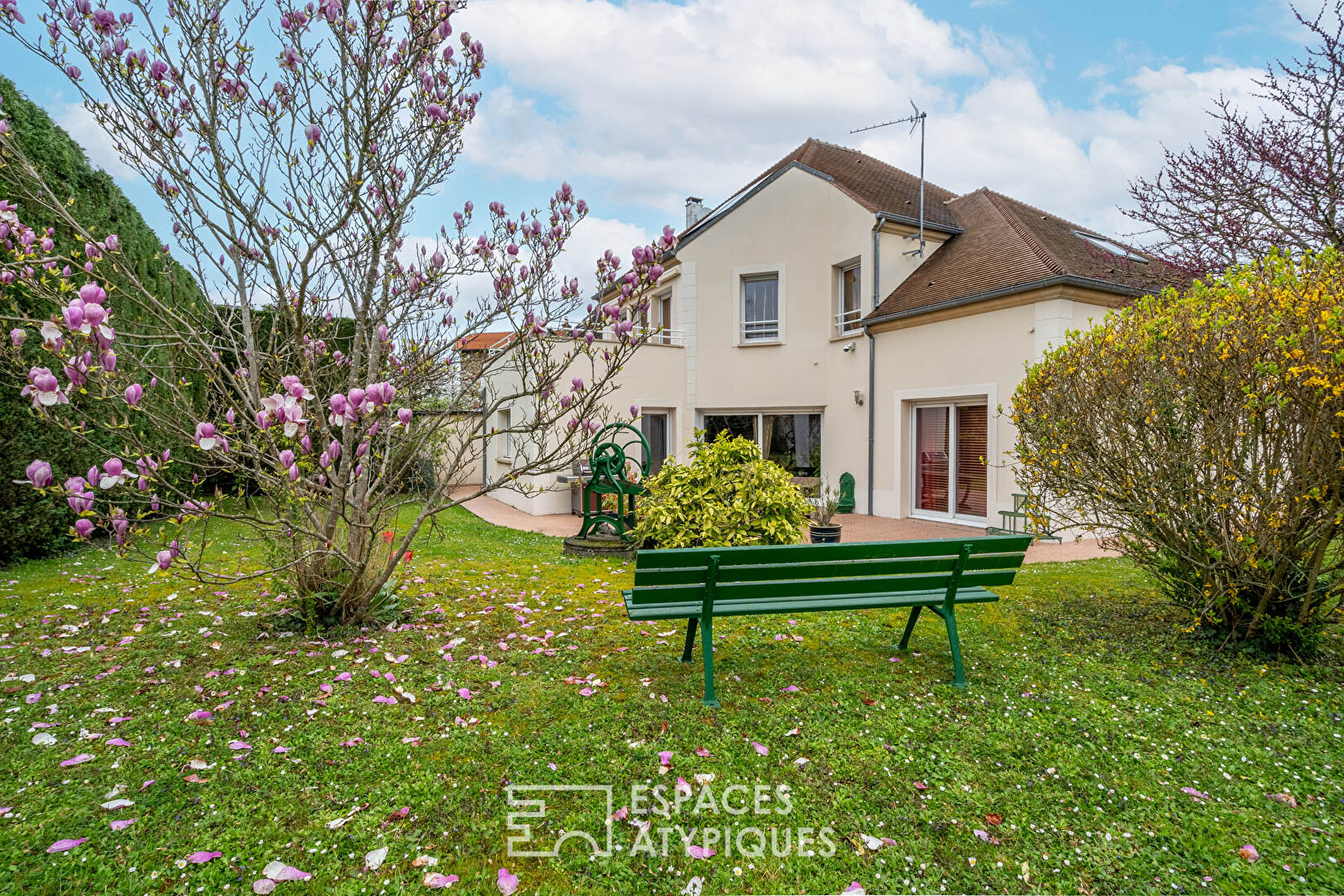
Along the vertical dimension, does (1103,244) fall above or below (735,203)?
below

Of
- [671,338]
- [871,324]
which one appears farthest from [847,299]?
[671,338]

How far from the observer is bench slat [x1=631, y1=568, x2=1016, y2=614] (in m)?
3.66

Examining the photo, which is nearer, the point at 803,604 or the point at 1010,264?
the point at 803,604

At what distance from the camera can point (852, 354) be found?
43.8ft

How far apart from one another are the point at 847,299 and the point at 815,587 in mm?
11302

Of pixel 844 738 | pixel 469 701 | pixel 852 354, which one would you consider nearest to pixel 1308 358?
pixel 844 738

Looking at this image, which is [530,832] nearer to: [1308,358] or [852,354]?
[1308,358]

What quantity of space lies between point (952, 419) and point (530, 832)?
35.6 ft

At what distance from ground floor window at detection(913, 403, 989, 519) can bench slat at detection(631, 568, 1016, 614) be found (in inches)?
297

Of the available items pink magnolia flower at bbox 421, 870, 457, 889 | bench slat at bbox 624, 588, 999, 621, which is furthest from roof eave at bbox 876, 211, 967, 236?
pink magnolia flower at bbox 421, 870, 457, 889

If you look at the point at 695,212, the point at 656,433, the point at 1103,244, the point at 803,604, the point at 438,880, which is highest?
the point at 695,212

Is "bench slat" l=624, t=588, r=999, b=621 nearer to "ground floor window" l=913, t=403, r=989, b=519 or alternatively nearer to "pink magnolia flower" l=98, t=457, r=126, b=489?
"pink magnolia flower" l=98, t=457, r=126, b=489

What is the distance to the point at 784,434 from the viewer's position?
47.9 ft

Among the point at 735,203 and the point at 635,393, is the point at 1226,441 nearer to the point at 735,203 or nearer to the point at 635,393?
the point at 635,393
